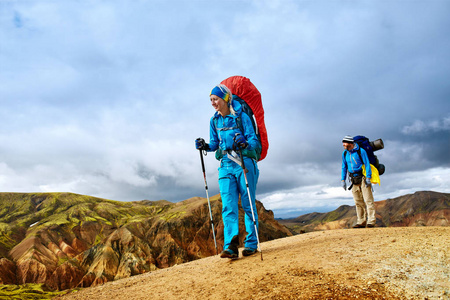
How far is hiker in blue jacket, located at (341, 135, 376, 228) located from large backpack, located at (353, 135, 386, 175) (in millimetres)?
367

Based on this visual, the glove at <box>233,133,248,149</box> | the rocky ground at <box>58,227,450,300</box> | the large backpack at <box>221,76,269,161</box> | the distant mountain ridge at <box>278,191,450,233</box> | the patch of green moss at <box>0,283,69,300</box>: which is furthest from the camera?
the distant mountain ridge at <box>278,191,450,233</box>

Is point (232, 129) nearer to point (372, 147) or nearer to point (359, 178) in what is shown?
point (359, 178)

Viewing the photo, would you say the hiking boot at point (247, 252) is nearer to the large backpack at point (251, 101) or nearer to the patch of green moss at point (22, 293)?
the large backpack at point (251, 101)

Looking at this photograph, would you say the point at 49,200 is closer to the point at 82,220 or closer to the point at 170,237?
the point at 82,220

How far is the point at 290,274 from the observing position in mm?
3965

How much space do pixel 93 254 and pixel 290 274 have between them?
4740 centimetres

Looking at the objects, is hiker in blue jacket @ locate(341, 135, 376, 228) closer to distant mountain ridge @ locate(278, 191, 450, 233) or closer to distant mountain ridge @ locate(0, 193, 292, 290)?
distant mountain ridge @ locate(0, 193, 292, 290)

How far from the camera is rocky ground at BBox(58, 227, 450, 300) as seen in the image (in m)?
3.27

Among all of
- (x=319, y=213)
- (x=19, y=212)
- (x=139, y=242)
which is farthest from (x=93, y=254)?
(x=319, y=213)

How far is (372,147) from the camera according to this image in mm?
10617

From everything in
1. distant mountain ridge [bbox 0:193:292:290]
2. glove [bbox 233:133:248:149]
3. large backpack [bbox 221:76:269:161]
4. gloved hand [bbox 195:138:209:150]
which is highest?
large backpack [bbox 221:76:269:161]

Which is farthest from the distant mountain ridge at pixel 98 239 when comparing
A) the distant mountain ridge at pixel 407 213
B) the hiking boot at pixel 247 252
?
the distant mountain ridge at pixel 407 213

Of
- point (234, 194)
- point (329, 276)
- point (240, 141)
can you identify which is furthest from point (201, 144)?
point (329, 276)

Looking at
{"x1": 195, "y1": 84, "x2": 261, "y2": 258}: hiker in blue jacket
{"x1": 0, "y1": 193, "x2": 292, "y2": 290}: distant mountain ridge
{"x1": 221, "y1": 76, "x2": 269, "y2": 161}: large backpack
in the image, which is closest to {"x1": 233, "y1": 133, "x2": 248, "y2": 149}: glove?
{"x1": 195, "y1": 84, "x2": 261, "y2": 258}: hiker in blue jacket
